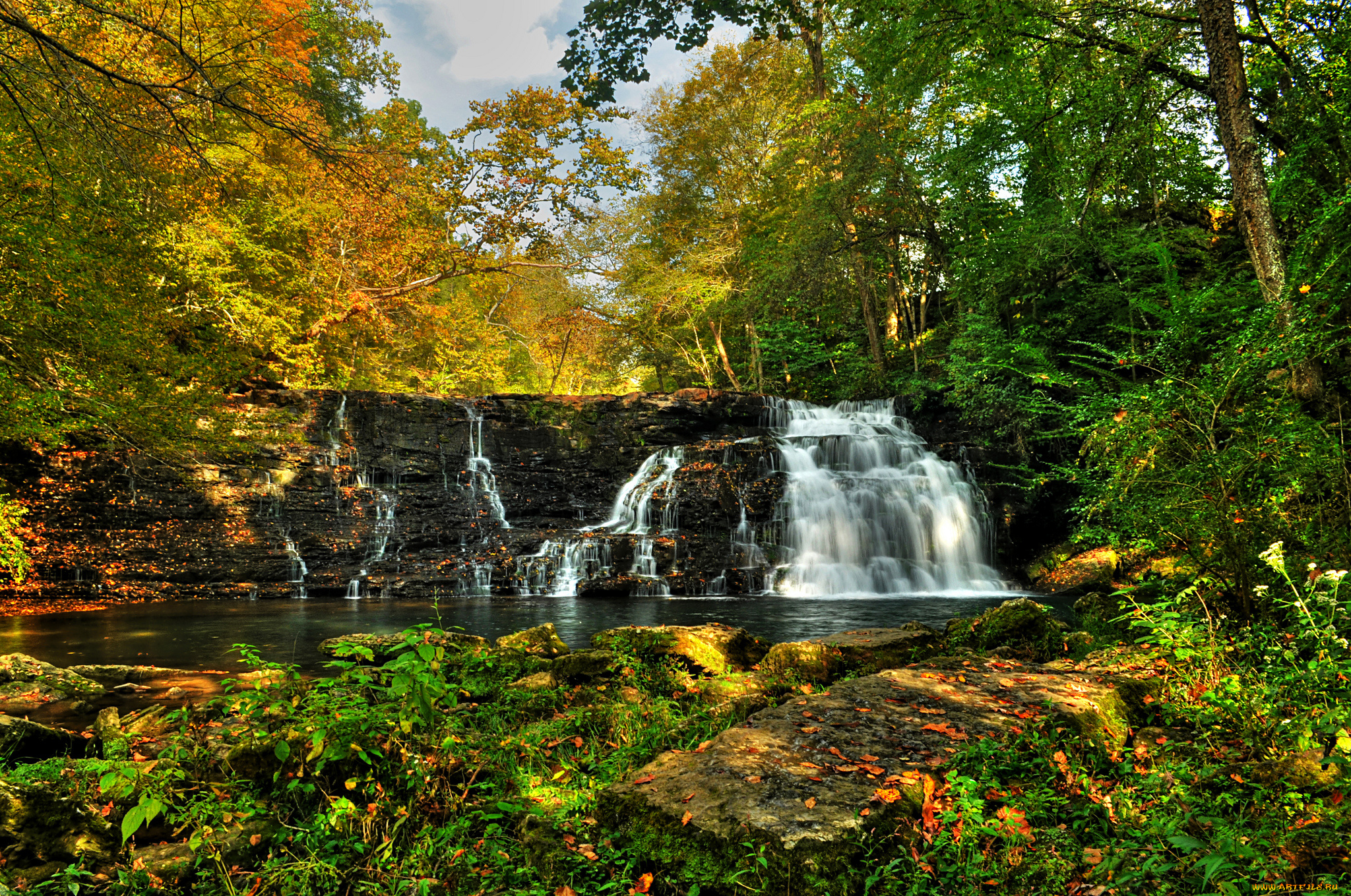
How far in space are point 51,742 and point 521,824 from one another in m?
3.12

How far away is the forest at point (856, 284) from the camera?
2545mm

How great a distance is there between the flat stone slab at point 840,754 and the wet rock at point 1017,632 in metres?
1.16

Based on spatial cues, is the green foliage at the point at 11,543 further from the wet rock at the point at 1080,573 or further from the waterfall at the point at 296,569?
the wet rock at the point at 1080,573

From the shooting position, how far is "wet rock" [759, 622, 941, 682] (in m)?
4.47

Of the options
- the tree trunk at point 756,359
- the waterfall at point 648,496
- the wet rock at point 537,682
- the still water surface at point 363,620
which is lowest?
the still water surface at point 363,620

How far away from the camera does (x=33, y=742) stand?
11.3 feet

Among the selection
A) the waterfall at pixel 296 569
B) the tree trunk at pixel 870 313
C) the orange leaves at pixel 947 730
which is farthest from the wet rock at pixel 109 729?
the tree trunk at pixel 870 313

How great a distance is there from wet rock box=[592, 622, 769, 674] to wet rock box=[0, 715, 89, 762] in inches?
128

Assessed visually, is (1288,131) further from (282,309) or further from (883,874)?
(282,309)

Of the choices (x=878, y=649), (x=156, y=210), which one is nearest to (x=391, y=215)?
(x=156, y=210)

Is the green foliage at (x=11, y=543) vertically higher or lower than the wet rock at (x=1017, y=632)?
higher

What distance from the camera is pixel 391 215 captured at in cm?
1725

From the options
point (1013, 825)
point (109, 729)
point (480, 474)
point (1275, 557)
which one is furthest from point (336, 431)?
point (1275, 557)

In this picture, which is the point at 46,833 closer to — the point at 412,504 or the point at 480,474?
the point at 412,504
